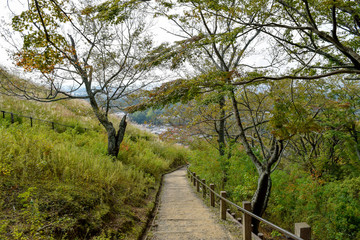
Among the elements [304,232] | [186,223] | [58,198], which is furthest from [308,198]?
[58,198]

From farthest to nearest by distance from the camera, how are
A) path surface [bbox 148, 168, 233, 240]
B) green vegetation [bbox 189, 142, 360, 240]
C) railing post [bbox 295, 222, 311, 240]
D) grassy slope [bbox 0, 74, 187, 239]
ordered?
green vegetation [bbox 189, 142, 360, 240] → path surface [bbox 148, 168, 233, 240] → grassy slope [bbox 0, 74, 187, 239] → railing post [bbox 295, 222, 311, 240]

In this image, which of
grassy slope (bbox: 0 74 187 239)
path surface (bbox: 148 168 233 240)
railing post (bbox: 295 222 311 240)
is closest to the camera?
railing post (bbox: 295 222 311 240)

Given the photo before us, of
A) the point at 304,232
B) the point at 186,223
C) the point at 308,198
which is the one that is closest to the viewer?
the point at 304,232

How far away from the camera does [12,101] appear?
14.1 metres

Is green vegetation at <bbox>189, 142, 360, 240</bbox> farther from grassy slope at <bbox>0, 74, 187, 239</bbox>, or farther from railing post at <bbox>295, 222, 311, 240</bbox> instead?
railing post at <bbox>295, 222, 311, 240</bbox>

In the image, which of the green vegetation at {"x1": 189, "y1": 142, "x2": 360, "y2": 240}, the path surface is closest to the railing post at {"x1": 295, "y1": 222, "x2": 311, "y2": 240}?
the path surface

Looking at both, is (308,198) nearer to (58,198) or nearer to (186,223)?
(186,223)

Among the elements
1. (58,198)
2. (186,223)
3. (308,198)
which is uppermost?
(58,198)

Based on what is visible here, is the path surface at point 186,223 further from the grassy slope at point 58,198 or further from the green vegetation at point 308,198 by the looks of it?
the green vegetation at point 308,198

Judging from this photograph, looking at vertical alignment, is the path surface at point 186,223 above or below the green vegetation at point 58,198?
below

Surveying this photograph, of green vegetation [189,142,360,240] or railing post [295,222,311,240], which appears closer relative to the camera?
railing post [295,222,311,240]

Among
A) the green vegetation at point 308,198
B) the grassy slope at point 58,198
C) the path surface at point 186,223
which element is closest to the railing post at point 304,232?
the path surface at point 186,223

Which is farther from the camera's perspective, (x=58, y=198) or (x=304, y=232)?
(x=58, y=198)

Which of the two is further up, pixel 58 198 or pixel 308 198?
pixel 58 198
